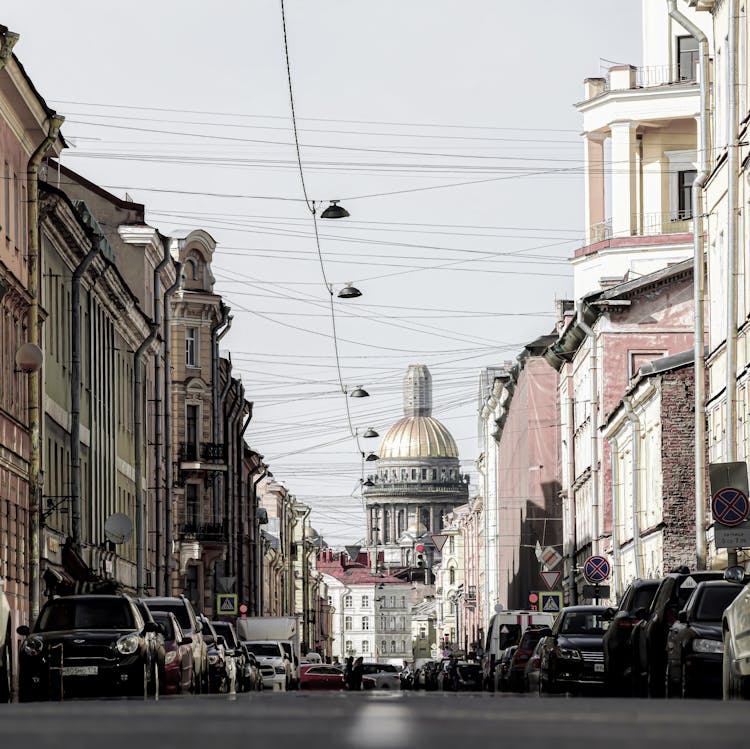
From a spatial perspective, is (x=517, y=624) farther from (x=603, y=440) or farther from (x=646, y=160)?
(x=646, y=160)

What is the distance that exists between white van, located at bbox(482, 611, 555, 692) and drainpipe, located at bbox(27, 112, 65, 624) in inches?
376

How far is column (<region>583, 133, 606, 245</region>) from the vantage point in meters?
70.3

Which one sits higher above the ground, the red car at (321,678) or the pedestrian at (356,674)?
the pedestrian at (356,674)

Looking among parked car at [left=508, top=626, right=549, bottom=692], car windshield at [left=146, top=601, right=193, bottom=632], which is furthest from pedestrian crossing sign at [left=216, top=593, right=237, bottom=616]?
car windshield at [left=146, top=601, right=193, bottom=632]

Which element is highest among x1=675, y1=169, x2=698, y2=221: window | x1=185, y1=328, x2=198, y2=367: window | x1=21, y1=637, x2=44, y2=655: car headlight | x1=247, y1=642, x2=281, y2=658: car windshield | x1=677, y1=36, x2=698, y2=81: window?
x1=677, y1=36, x2=698, y2=81: window

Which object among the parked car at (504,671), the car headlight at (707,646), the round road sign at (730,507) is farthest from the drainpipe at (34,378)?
the car headlight at (707,646)

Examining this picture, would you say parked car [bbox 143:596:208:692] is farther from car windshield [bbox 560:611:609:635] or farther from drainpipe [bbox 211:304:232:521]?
drainpipe [bbox 211:304:232:521]

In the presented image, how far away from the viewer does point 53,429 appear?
45125 millimetres

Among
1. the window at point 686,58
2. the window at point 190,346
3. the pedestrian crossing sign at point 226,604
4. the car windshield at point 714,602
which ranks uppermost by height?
the window at point 686,58

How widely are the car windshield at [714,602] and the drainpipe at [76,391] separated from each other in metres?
28.5

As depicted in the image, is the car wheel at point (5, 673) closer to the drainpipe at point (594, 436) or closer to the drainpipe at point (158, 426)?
the drainpipe at point (158, 426)

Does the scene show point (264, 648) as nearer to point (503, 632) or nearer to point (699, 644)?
point (503, 632)

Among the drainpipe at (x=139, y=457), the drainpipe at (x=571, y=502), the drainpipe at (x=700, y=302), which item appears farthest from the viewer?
the drainpipe at (x=571, y=502)

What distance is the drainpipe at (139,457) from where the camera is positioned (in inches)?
2279
